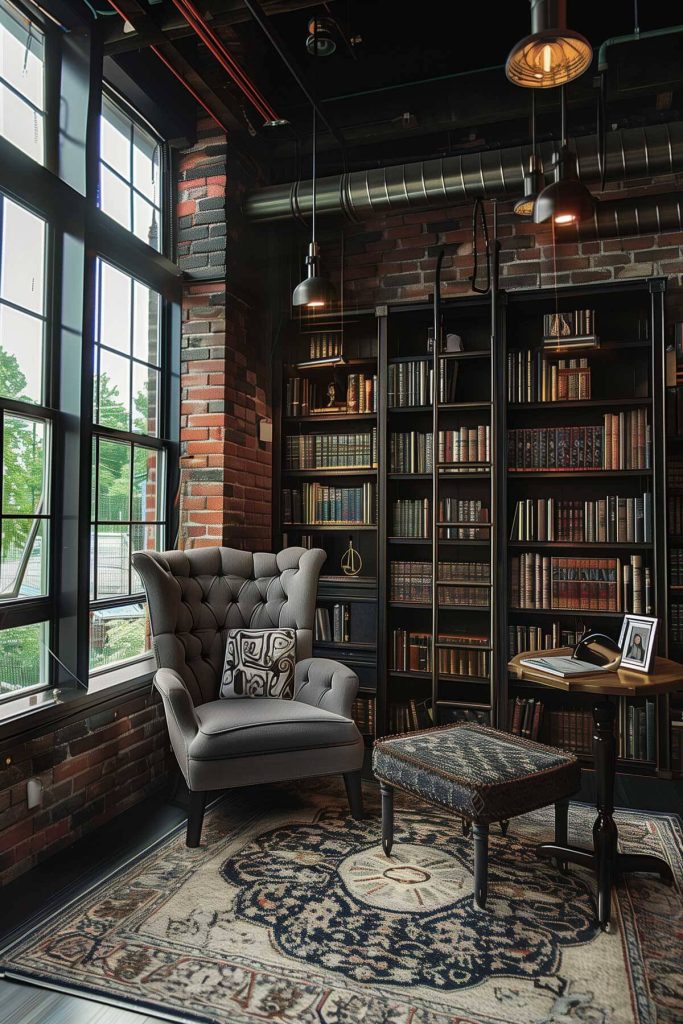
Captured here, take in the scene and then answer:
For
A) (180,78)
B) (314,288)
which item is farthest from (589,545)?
(180,78)

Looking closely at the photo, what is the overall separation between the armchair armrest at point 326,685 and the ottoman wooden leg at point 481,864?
84 cm

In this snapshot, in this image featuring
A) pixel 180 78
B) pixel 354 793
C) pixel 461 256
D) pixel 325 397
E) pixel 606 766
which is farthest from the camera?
pixel 325 397

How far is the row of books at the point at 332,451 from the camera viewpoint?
164 inches

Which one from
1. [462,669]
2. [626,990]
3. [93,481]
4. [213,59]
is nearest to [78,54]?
[213,59]

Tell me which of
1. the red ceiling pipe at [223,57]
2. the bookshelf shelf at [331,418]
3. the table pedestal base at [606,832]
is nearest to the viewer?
the table pedestal base at [606,832]

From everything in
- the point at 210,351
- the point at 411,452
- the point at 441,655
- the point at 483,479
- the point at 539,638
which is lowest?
the point at 441,655

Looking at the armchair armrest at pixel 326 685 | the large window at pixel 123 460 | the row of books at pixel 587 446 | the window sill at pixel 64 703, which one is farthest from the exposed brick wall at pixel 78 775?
the row of books at pixel 587 446

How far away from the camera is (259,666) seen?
3.23 meters

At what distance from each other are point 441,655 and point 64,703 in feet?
6.68

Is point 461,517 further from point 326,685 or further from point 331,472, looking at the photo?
point 326,685

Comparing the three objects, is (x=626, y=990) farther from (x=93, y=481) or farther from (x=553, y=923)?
(x=93, y=481)

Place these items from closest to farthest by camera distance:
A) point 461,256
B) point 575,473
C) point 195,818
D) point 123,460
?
point 195,818
point 123,460
point 575,473
point 461,256

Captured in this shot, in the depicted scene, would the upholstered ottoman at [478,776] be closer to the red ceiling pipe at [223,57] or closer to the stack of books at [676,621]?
the stack of books at [676,621]

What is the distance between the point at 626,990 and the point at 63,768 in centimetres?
208
